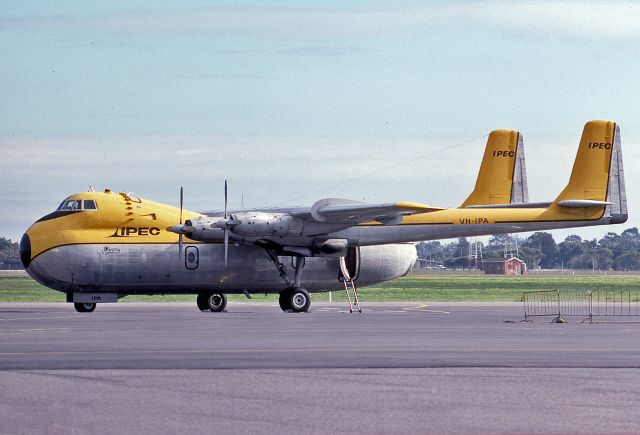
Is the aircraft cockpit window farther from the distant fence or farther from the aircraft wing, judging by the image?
the distant fence

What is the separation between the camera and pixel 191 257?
154 feet

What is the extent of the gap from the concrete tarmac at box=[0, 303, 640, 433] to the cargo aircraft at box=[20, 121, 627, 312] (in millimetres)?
15508

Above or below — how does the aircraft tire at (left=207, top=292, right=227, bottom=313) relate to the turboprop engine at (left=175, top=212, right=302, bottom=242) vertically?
below

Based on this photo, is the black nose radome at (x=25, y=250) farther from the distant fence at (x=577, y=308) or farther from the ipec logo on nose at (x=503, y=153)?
the ipec logo on nose at (x=503, y=153)

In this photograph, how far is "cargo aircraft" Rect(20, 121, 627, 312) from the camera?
4519 centimetres

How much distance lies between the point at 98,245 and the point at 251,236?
6.13 metres

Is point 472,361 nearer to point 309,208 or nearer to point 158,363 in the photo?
point 158,363

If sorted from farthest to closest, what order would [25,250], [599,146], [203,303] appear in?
1. [599,146]
2. [203,303]
3. [25,250]

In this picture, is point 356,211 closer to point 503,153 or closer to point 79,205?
point 79,205

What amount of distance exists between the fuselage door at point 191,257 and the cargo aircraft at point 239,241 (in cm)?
4

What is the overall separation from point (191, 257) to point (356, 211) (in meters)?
7.60

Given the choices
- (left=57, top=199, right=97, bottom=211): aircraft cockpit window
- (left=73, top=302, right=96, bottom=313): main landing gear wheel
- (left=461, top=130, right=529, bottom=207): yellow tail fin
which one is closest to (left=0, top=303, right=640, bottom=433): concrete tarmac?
(left=57, top=199, right=97, bottom=211): aircraft cockpit window

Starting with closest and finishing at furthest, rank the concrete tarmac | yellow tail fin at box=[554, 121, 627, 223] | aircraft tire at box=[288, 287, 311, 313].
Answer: the concrete tarmac
aircraft tire at box=[288, 287, 311, 313]
yellow tail fin at box=[554, 121, 627, 223]

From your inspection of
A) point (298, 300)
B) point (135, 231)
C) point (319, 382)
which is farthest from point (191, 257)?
point (319, 382)
